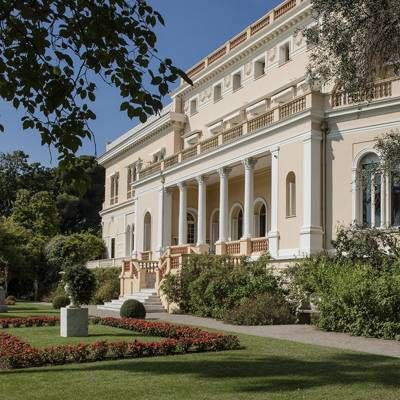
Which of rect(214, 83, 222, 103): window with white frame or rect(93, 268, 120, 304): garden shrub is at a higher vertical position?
rect(214, 83, 222, 103): window with white frame

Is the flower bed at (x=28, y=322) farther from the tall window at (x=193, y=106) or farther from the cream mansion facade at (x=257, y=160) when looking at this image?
the tall window at (x=193, y=106)

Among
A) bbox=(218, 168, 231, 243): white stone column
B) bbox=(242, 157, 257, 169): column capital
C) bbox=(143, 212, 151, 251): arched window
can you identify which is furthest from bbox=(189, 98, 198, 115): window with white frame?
bbox=(242, 157, 257, 169): column capital

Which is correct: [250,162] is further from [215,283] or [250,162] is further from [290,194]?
[215,283]

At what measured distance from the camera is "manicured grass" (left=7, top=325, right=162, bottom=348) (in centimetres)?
1620

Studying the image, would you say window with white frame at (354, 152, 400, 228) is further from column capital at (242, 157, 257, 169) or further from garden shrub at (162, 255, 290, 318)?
column capital at (242, 157, 257, 169)

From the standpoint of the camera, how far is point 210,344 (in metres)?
14.1

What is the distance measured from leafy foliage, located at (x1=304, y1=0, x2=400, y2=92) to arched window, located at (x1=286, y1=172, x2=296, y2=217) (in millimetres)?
11028

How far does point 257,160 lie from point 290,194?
3765 mm

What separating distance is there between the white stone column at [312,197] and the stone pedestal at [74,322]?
9.57 m

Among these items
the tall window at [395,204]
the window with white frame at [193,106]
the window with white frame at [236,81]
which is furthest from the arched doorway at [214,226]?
the tall window at [395,204]

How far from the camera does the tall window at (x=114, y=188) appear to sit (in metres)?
53.1

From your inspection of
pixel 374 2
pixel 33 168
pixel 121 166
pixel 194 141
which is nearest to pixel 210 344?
pixel 374 2

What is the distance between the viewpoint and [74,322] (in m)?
17.5

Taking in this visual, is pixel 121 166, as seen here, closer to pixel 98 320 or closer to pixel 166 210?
pixel 166 210
